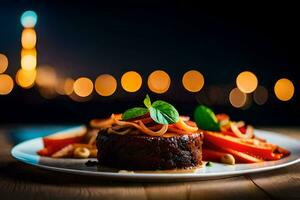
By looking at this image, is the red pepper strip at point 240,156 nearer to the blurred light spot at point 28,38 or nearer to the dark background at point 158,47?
the dark background at point 158,47

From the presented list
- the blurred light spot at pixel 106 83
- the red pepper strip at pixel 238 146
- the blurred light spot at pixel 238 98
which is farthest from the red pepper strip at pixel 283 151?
the blurred light spot at pixel 106 83

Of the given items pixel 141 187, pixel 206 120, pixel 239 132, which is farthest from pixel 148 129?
pixel 239 132

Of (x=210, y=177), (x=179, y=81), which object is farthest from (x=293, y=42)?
(x=210, y=177)

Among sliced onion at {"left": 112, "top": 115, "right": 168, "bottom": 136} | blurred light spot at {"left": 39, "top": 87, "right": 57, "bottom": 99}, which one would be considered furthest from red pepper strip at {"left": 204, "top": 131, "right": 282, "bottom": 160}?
blurred light spot at {"left": 39, "top": 87, "right": 57, "bottom": 99}

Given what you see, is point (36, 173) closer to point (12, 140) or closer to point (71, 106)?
point (12, 140)

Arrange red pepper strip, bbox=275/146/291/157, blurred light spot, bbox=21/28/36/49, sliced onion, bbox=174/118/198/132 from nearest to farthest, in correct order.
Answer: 1. sliced onion, bbox=174/118/198/132
2. red pepper strip, bbox=275/146/291/157
3. blurred light spot, bbox=21/28/36/49

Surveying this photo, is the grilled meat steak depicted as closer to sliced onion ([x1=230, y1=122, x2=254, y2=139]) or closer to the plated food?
the plated food
